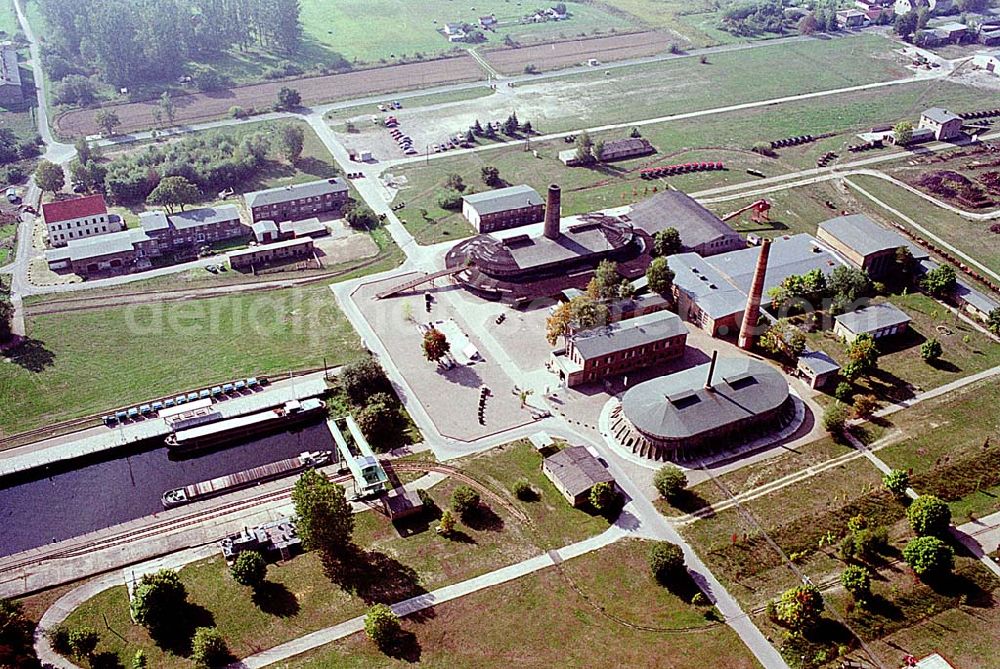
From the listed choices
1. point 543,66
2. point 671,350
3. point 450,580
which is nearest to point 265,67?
point 543,66

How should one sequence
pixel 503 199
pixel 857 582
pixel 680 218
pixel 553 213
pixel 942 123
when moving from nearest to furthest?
pixel 857 582 < pixel 553 213 < pixel 680 218 < pixel 503 199 < pixel 942 123

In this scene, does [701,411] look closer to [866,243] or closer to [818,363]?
[818,363]

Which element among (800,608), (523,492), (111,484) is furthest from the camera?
(111,484)

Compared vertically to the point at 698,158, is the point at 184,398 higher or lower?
lower

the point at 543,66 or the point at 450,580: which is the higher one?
the point at 543,66

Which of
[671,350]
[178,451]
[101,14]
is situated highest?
[101,14]

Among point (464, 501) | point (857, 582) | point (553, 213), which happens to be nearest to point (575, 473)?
point (464, 501)

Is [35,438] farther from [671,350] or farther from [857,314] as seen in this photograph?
[857,314]

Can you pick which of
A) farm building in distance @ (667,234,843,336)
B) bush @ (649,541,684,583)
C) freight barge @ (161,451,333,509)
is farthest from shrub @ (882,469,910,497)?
freight barge @ (161,451,333,509)

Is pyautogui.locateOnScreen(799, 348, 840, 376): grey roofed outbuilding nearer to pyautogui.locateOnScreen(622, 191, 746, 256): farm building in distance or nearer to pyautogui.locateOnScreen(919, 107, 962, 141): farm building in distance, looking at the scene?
pyautogui.locateOnScreen(622, 191, 746, 256): farm building in distance
